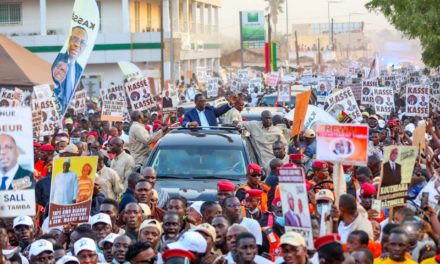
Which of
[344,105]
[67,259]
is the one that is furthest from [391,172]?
[344,105]

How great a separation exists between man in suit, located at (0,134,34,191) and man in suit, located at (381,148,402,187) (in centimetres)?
312

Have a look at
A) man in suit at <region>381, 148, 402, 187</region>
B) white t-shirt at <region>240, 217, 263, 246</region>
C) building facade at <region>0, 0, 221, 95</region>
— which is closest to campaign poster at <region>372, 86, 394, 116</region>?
man in suit at <region>381, 148, 402, 187</region>

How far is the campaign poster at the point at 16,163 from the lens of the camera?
389 inches

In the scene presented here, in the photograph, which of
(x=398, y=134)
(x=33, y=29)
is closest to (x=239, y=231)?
(x=398, y=134)

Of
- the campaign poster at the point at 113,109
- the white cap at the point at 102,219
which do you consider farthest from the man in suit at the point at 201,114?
the white cap at the point at 102,219

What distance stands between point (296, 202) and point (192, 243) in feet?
2.94

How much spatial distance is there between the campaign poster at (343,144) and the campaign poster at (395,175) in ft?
1.51

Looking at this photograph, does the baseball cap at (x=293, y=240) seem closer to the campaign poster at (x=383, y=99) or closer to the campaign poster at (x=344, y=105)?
the campaign poster at (x=344, y=105)

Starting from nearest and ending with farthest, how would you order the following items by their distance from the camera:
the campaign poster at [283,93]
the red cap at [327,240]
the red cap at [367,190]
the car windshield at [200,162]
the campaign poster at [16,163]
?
the red cap at [327,240] < the campaign poster at [16,163] < the red cap at [367,190] < the car windshield at [200,162] < the campaign poster at [283,93]

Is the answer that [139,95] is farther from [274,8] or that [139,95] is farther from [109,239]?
[274,8]

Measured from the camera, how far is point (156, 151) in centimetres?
1434

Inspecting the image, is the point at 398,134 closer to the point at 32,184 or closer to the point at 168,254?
the point at 32,184

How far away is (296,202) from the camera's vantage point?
8.62m

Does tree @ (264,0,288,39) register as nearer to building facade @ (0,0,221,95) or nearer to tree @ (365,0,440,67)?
building facade @ (0,0,221,95)
